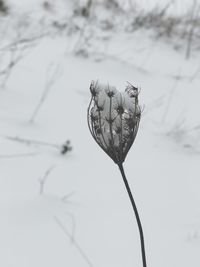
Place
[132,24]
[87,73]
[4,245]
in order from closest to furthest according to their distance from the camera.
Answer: [4,245]
[87,73]
[132,24]

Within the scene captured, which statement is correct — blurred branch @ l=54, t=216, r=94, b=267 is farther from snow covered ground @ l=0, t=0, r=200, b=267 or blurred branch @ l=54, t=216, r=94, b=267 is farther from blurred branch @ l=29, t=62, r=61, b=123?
blurred branch @ l=29, t=62, r=61, b=123

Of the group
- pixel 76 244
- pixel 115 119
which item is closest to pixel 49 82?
pixel 76 244

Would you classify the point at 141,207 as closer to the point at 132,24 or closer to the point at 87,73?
the point at 87,73

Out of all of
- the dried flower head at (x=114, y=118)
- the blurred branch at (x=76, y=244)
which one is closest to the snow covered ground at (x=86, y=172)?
the blurred branch at (x=76, y=244)

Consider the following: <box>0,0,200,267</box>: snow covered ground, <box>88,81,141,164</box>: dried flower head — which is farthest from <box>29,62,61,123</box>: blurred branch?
<box>88,81,141,164</box>: dried flower head

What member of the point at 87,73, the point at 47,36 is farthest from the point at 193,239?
the point at 47,36

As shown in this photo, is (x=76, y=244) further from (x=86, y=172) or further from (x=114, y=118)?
(x=114, y=118)

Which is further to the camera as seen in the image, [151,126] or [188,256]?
[151,126]

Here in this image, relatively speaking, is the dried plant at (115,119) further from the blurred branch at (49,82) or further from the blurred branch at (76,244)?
the blurred branch at (49,82)
